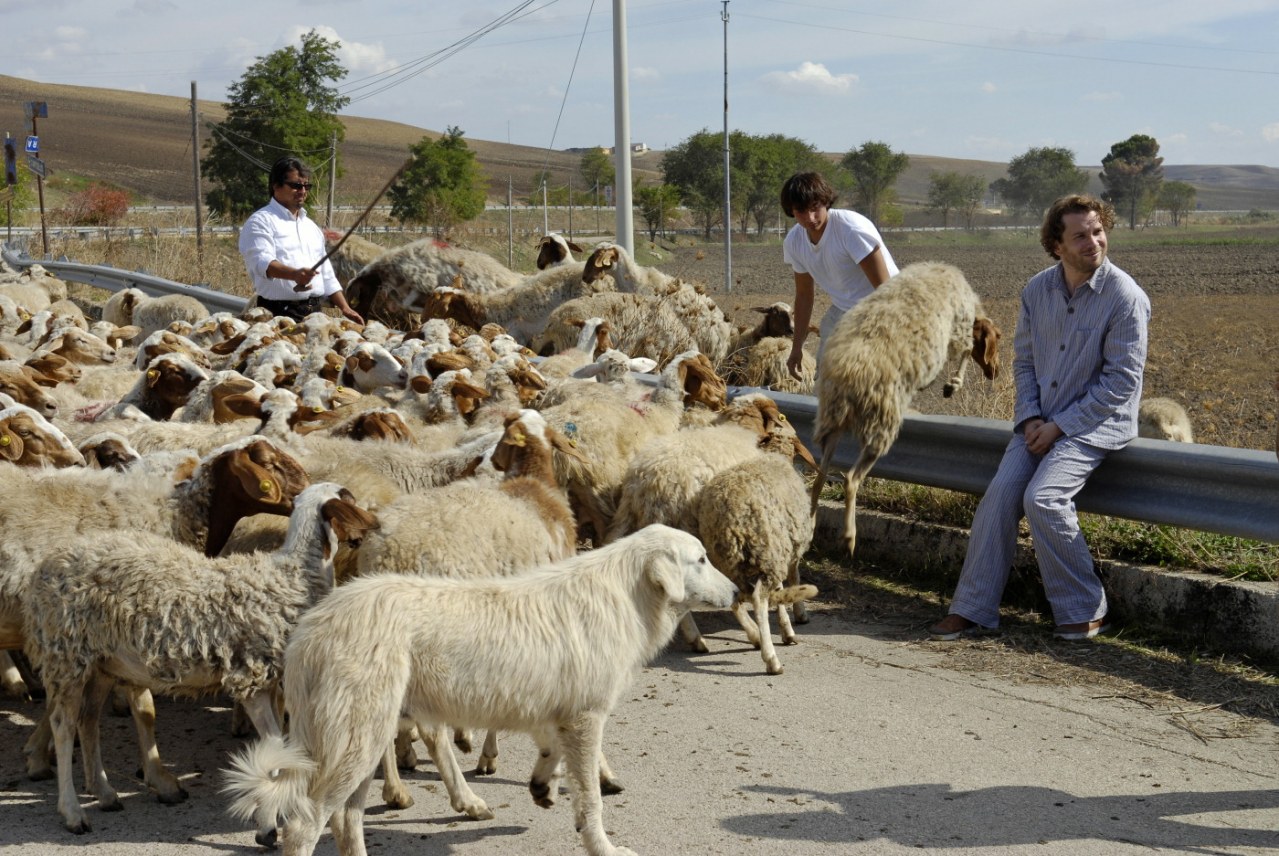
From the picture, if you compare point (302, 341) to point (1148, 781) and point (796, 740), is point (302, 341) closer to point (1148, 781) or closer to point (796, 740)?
point (796, 740)

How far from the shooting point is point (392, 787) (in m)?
4.78

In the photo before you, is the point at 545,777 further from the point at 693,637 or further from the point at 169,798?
the point at 693,637

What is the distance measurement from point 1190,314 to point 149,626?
25757mm

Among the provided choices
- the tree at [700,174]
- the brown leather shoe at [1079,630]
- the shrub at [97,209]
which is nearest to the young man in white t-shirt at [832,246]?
the brown leather shoe at [1079,630]

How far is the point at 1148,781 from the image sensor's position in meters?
4.82

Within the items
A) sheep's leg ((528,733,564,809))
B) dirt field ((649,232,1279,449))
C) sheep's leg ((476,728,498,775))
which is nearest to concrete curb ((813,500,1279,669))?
dirt field ((649,232,1279,449))

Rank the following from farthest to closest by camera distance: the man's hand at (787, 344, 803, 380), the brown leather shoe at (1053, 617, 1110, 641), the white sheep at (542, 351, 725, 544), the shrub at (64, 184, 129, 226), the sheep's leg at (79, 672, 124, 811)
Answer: the shrub at (64, 184, 129, 226) → the man's hand at (787, 344, 803, 380) → the white sheep at (542, 351, 725, 544) → the brown leather shoe at (1053, 617, 1110, 641) → the sheep's leg at (79, 672, 124, 811)

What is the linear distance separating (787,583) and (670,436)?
102 cm

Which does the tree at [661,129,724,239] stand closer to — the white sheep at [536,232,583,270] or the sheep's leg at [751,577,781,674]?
the white sheep at [536,232,583,270]

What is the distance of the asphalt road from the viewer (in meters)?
4.44

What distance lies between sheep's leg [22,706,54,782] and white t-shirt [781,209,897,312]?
17.6ft

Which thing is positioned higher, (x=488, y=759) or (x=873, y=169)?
(x=873, y=169)

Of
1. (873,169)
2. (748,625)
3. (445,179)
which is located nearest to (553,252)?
(748,625)

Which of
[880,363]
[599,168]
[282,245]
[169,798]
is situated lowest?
[169,798]
